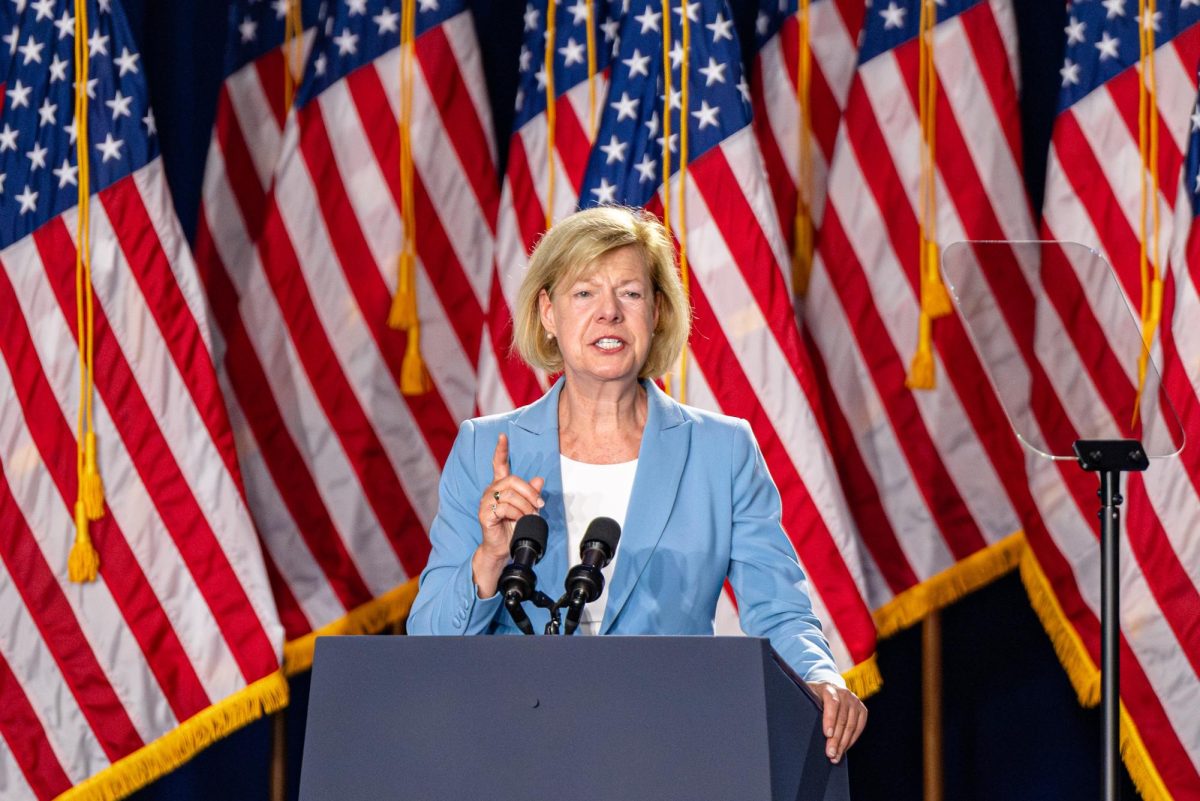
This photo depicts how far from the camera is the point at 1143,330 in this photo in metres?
3.44

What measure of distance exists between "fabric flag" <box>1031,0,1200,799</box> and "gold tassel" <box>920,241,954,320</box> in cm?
28

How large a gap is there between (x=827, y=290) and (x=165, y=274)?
1608 mm

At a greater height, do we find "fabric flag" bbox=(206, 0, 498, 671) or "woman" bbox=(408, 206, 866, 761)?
"fabric flag" bbox=(206, 0, 498, 671)

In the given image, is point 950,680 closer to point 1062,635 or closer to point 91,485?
point 1062,635

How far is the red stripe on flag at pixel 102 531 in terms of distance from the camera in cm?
348

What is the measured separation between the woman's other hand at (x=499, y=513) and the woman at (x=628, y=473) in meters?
0.12

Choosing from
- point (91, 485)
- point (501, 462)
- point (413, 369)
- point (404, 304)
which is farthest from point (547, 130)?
point (501, 462)

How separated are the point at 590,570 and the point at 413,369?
215 centimetres

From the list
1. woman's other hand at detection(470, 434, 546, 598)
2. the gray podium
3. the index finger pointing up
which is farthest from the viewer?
the index finger pointing up

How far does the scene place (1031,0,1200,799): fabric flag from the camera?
3.31m

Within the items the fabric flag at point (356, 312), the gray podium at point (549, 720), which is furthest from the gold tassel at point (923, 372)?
the gray podium at point (549, 720)

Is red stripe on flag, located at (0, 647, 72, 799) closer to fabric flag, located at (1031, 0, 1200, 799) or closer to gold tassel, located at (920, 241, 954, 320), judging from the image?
gold tassel, located at (920, 241, 954, 320)

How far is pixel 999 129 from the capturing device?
12.0 feet

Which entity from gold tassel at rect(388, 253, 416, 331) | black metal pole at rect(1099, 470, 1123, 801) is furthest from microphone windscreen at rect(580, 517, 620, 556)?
gold tassel at rect(388, 253, 416, 331)
